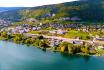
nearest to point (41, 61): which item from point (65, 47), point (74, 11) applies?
point (65, 47)

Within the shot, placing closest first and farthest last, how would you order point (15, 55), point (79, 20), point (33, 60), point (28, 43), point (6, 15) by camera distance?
point (33, 60), point (15, 55), point (28, 43), point (79, 20), point (6, 15)

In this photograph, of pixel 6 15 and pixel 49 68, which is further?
pixel 6 15

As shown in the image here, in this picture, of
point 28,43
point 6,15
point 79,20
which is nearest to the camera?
point 28,43

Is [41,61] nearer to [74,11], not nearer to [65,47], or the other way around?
[65,47]

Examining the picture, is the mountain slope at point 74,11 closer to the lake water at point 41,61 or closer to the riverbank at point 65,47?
the riverbank at point 65,47

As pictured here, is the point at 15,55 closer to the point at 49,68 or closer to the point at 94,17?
the point at 49,68

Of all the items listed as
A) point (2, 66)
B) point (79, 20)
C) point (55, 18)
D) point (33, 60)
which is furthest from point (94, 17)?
point (2, 66)

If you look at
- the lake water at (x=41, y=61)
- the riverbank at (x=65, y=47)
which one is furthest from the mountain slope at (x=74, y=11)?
the lake water at (x=41, y=61)

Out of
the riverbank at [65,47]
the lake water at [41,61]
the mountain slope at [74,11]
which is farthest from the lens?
the mountain slope at [74,11]
